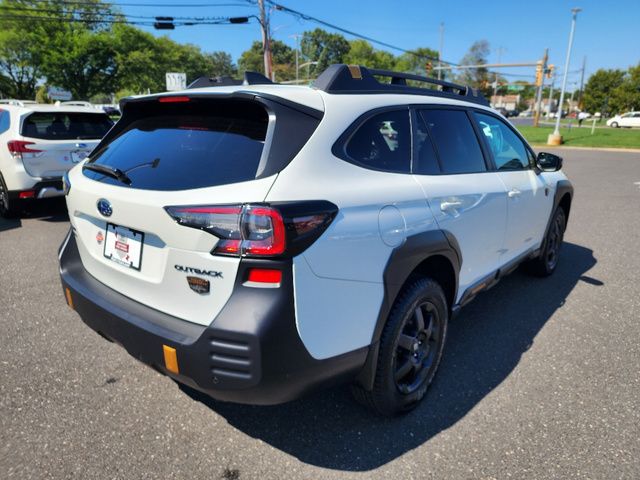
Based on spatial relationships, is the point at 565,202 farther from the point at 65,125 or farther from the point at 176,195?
the point at 65,125

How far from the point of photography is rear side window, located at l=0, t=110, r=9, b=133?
20.7 ft

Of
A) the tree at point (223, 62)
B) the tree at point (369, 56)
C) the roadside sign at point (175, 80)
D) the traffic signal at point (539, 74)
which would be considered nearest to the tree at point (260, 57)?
the tree at point (223, 62)

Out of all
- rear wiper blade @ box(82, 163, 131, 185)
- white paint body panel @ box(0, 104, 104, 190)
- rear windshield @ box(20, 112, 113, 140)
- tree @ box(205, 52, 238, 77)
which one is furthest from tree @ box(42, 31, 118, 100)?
tree @ box(205, 52, 238, 77)

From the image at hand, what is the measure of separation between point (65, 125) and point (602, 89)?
75.7m

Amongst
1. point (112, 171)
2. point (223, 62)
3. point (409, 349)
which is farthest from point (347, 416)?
point (223, 62)

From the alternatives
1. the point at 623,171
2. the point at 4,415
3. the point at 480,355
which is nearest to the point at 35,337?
the point at 4,415

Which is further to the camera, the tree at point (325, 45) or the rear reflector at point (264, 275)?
the tree at point (325, 45)

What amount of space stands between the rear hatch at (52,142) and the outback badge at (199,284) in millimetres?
5258

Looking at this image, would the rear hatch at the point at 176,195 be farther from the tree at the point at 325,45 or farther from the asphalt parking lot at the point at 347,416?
the tree at the point at 325,45

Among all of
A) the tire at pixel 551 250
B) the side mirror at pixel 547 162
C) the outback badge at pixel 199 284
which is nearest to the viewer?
the outback badge at pixel 199 284

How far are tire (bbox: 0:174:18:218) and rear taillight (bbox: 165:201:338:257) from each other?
618 cm

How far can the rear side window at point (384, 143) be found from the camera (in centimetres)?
207

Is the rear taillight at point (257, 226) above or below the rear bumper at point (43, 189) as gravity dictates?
above

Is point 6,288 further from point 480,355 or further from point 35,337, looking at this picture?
point 480,355
